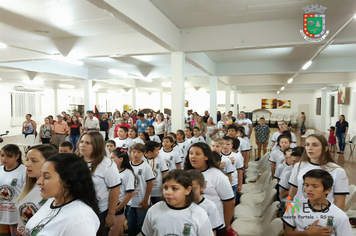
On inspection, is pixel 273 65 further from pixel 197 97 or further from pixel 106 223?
pixel 197 97

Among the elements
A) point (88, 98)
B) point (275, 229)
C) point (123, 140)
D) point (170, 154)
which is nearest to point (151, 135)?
point (123, 140)

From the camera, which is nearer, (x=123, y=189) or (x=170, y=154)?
(x=123, y=189)

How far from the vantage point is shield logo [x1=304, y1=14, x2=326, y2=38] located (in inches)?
195

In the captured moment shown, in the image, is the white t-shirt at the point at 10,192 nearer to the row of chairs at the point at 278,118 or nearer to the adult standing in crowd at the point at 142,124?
the adult standing in crowd at the point at 142,124

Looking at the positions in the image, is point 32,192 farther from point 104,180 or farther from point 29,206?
point 104,180

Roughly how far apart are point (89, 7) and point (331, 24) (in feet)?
15.8

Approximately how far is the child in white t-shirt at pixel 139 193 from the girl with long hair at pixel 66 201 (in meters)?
1.66

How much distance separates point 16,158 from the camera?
2518 mm

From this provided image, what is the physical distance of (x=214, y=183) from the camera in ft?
7.73

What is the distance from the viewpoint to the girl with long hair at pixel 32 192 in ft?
6.28

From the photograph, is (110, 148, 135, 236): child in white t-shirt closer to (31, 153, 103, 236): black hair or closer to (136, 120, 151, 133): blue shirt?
(31, 153, 103, 236): black hair

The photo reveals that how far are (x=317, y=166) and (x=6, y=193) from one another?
3.01 m

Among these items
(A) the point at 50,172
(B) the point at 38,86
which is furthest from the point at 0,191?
(B) the point at 38,86

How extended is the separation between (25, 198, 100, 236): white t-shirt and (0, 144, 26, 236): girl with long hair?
3.96 feet
